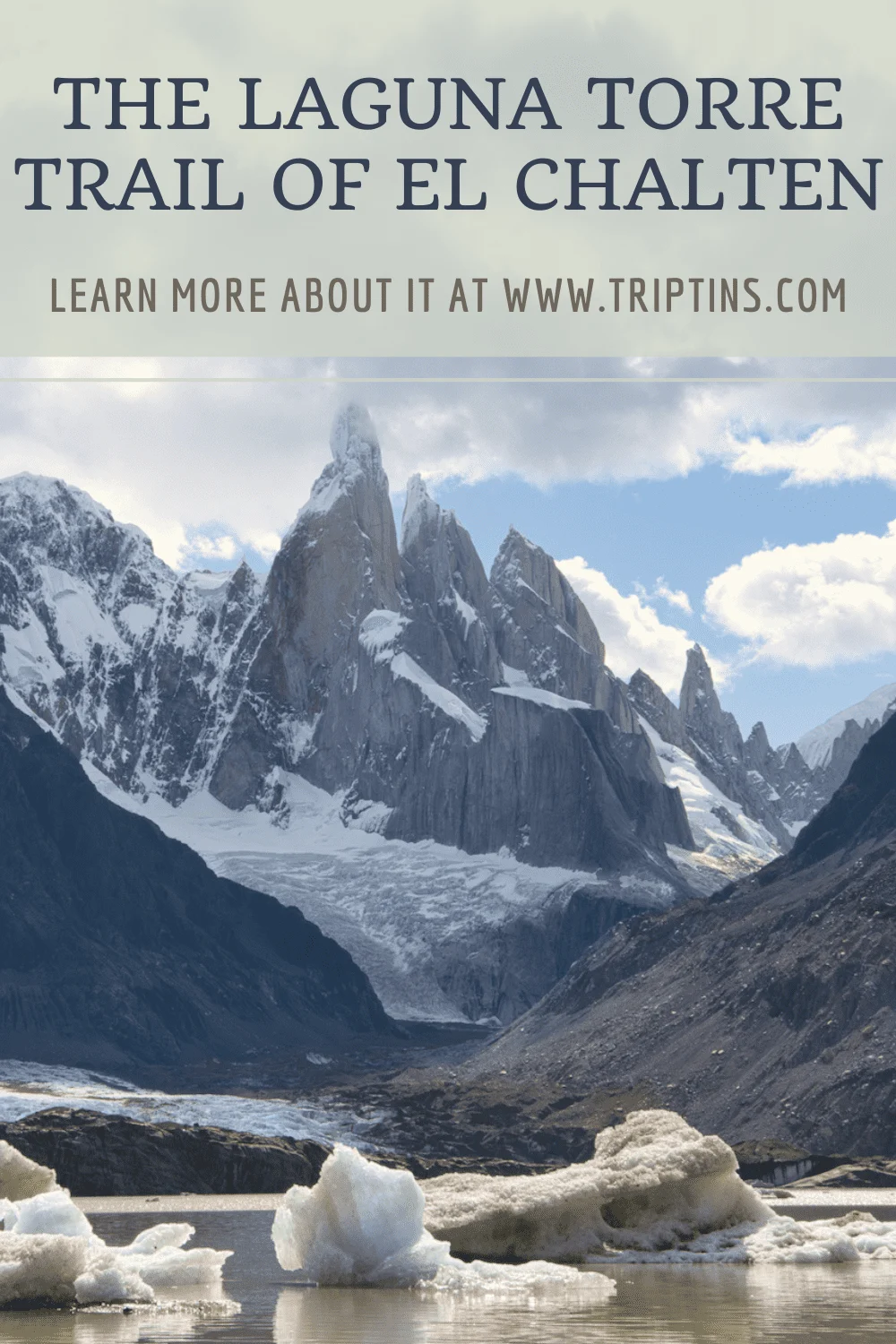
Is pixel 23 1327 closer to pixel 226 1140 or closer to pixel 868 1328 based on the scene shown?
pixel 868 1328

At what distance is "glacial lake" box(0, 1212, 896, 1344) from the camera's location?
133 ft

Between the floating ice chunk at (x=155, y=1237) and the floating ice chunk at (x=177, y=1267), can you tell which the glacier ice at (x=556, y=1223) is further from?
the floating ice chunk at (x=155, y=1237)

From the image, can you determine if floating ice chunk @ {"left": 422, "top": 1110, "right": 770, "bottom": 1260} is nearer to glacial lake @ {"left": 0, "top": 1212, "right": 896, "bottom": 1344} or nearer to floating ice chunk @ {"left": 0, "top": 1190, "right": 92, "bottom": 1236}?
glacial lake @ {"left": 0, "top": 1212, "right": 896, "bottom": 1344}

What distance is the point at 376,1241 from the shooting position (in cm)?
5144

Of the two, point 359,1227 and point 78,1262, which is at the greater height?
point 359,1227

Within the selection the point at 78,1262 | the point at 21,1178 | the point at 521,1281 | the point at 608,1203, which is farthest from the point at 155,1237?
the point at 608,1203

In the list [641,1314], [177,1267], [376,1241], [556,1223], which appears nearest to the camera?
[641,1314]

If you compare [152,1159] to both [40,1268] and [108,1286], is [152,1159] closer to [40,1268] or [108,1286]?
[108,1286]

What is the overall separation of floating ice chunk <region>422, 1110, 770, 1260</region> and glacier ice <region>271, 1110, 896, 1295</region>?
1.6 inches

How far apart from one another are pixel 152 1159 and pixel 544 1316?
10375 centimetres

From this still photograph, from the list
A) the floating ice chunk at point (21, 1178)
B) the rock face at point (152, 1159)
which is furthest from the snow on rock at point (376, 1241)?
the rock face at point (152, 1159)

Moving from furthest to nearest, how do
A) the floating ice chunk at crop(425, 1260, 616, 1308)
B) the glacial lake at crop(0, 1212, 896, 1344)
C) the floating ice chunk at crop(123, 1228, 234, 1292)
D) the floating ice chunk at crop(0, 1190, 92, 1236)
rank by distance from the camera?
the floating ice chunk at crop(123, 1228, 234, 1292) → the floating ice chunk at crop(0, 1190, 92, 1236) → the floating ice chunk at crop(425, 1260, 616, 1308) → the glacial lake at crop(0, 1212, 896, 1344)

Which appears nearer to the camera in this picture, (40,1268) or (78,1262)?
(40,1268)

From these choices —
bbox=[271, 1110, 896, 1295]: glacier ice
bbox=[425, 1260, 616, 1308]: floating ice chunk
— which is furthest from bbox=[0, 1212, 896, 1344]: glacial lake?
bbox=[271, 1110, 896, 1295]: glacier ice
